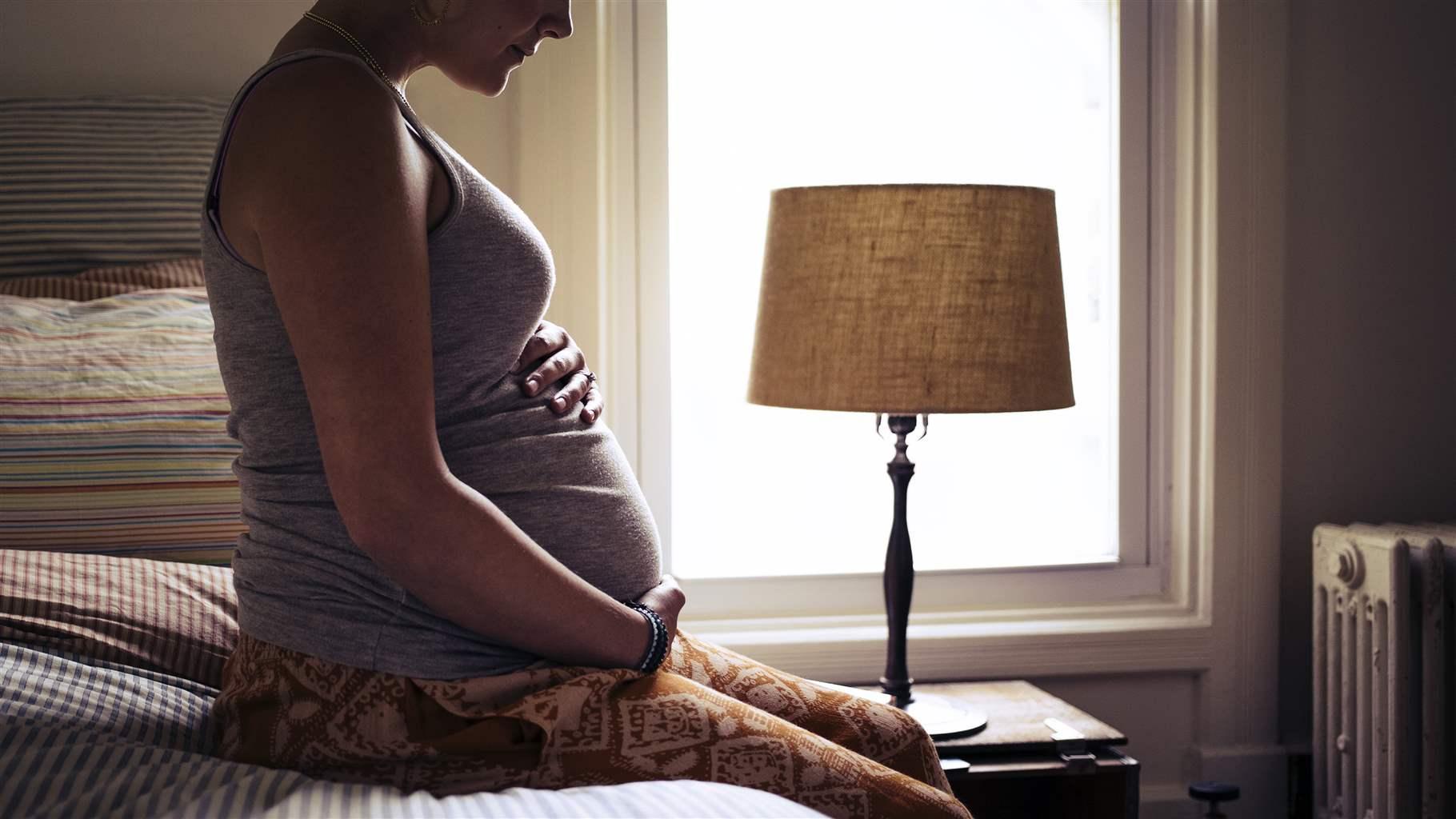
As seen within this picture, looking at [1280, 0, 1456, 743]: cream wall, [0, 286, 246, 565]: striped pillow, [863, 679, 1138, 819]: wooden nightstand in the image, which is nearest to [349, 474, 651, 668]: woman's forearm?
[0, 286, 246, 565]: striped pillow

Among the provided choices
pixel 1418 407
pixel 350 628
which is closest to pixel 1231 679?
pixel 1418 407

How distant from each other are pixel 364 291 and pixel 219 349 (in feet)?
0.78

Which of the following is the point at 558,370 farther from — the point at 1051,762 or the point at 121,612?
the point at 1051,762

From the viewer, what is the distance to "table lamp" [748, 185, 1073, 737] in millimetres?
1487

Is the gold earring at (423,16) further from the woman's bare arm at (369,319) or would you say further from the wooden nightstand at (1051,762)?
the wooden nightstand at (1051,762)

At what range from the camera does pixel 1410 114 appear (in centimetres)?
214

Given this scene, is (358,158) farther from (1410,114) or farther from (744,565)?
(1410,114)

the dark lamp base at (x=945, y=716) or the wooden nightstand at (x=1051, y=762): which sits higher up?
the dark lamp base at (x=945, y=716)

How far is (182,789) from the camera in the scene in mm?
812

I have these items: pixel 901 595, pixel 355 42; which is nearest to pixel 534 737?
pixel 355 42

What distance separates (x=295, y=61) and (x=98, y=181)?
36.0 inches

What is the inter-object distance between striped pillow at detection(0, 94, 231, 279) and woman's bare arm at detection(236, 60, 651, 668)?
875mm

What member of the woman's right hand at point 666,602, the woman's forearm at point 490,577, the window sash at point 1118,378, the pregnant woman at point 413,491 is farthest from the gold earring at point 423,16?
the window sash at point 1118,378

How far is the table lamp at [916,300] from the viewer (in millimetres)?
1487
